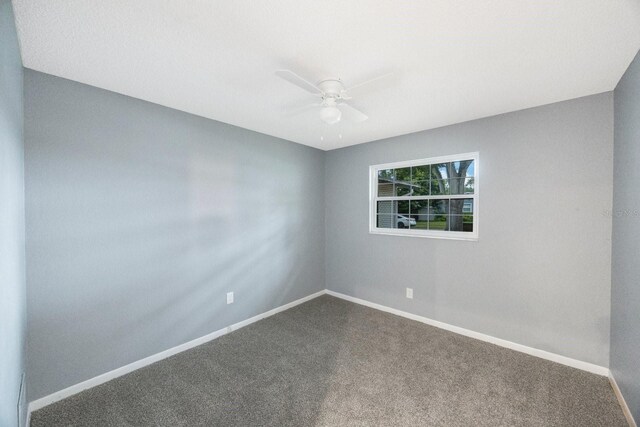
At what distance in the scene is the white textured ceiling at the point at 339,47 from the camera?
1.32m

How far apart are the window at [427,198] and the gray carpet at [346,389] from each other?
1.24 m

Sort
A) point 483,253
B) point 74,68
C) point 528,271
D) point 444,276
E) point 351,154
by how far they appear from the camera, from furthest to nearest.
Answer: point 351,154 → point 444,276 → point 483,253 → point 528,271 → point 74,68

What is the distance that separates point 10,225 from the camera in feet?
4.46

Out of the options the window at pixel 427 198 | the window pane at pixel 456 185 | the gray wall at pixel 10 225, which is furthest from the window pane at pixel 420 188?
the gray wall at pixel 10 225

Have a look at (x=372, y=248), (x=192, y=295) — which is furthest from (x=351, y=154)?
(x=192, y=295)

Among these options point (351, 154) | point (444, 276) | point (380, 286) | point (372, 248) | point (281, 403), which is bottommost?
point (281, 403)

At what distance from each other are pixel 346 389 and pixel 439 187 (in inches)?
94.0

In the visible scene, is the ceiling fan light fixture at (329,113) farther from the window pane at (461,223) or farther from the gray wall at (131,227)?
the window pane at (461,223)

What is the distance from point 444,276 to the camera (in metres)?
3.11

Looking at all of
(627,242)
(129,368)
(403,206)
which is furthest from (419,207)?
(129,368)

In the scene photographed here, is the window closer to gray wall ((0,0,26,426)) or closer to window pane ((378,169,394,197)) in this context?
window pane ((378,169,394,197))

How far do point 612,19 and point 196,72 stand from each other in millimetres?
2431

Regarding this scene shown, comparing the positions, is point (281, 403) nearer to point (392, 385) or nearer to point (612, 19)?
point (392, 385)

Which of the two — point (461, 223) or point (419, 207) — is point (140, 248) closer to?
point (419, 207)
